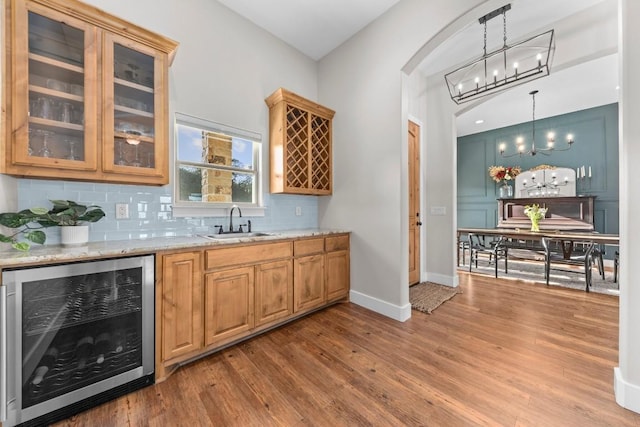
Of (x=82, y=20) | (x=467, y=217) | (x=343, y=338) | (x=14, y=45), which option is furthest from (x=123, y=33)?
(x=467, y=217)

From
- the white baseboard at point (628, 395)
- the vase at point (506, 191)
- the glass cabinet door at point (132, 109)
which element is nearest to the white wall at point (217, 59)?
the glass cabinet door at point (132, 109)

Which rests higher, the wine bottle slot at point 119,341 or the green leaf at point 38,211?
the green leaf at point 38,211

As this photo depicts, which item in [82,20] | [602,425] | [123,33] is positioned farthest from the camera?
[123,33]

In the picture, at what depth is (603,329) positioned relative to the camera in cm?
242

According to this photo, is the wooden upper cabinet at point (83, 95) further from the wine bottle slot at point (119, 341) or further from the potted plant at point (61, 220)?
the wine bottle slot at point (119, 341)

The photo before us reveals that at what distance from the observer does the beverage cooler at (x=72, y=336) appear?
4.17 feet

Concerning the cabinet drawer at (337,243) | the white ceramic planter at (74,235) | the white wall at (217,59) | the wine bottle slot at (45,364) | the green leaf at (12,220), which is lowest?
the wine bottle slot at (45,364)

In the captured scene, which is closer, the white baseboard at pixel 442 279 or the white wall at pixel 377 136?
the white wall at pixel 377 136

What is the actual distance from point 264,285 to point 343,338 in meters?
0.89

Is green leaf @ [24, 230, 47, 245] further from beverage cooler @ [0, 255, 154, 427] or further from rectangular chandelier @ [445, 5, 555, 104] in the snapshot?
rectangular chandelier @ [445, 5, 555, 104]

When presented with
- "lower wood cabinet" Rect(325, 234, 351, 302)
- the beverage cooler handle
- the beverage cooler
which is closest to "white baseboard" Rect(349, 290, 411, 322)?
"lower wood cabinet" Rect(325, 234, 351, 302)

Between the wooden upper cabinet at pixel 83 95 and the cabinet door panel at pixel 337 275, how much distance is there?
189cm

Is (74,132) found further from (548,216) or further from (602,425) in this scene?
(548,216)

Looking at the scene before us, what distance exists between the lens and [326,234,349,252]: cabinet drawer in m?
2.92
